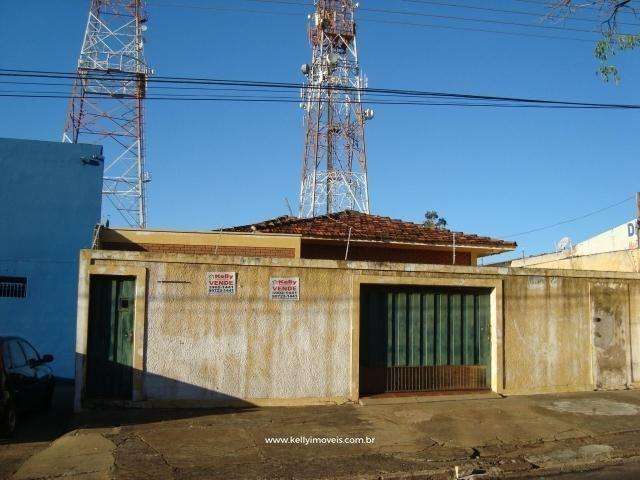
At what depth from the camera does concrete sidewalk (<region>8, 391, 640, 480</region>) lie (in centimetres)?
714

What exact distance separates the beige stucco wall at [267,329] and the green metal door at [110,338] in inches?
8.7

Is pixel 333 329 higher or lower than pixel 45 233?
lower

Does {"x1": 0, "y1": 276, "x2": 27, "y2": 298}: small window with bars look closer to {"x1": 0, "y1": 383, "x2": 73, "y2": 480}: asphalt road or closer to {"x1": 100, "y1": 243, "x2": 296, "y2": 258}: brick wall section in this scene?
{"x1": 100, "y1": 243, "x2": 296, "y2": 258}: brick wall section

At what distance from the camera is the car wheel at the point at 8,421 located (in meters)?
8.34

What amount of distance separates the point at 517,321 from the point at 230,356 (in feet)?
17.8

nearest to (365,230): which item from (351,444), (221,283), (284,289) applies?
(284,289)

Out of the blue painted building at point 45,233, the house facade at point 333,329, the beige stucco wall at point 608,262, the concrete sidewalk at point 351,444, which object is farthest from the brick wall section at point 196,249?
the beige stucco wall at point 608,262

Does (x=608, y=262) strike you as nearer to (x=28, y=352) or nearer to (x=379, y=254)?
(x=379, y=254)

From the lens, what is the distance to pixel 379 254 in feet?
50.4

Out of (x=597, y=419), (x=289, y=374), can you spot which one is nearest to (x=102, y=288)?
(x=289, y=374)

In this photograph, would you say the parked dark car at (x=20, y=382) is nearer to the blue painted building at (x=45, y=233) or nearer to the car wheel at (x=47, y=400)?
the car wheel at (x=47, y=400)

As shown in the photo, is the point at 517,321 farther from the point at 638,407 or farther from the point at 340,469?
the point at 340,469

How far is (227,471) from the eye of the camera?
7.02 metres

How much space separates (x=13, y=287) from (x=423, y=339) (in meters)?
9.09
